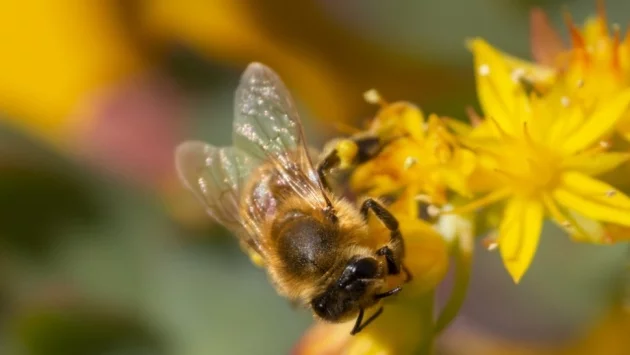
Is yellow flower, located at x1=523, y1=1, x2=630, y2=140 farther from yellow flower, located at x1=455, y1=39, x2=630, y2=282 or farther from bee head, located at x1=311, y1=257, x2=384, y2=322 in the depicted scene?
bee head, located at x1=311, y1=257, x2=384, y2=322

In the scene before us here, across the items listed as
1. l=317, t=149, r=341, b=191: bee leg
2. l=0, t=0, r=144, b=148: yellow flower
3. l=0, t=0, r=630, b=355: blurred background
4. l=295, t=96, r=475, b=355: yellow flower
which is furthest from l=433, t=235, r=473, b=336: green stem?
l=0, t=0, r=144, b=148: yellow flower

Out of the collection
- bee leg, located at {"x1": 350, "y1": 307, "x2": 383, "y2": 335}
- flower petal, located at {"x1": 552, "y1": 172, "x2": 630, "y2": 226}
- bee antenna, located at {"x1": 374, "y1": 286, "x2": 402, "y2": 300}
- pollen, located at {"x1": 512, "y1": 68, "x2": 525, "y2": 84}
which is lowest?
flower petal, located at {"x1": 552, "y1": 172, "x2": 630, "y2": 226}

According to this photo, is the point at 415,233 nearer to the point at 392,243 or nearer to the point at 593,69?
the point at 392,243

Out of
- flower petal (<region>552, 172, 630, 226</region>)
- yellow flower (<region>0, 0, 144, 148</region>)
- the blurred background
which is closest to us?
flower petal (<region>552, 172, 630, 226</region>)

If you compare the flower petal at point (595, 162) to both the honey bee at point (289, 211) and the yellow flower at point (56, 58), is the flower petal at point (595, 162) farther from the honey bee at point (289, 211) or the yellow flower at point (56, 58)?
the yellow flower at point (56, 58)

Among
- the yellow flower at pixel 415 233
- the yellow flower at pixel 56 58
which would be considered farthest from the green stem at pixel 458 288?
the yellow flower at pixel 56 58

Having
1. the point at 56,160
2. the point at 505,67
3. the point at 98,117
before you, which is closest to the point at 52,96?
the point at 98,117

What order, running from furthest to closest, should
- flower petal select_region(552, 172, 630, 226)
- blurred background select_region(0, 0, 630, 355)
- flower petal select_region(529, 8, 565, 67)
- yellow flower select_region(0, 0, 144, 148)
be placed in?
1. yellow flower select_region(0, 0, 144, 148)
2. blurred background select_region(0, 0, 630, 355)
3. flower petal select_region(529, 8, 565, 67)
4. flower petal select_region(552, 172, 630, 226)
